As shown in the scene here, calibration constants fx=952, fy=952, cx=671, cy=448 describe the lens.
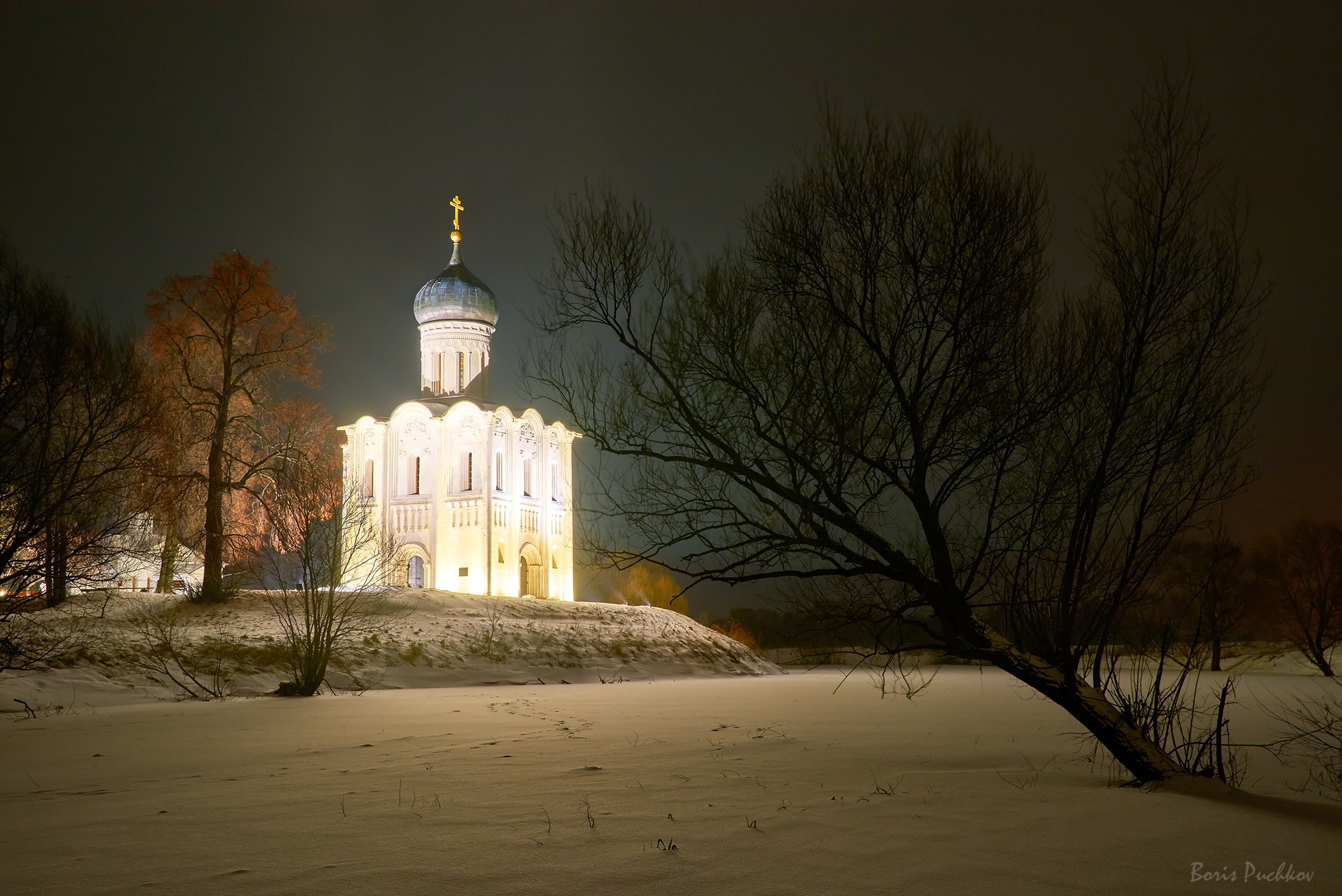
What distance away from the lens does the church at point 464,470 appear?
38062 mm

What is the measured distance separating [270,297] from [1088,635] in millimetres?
25330

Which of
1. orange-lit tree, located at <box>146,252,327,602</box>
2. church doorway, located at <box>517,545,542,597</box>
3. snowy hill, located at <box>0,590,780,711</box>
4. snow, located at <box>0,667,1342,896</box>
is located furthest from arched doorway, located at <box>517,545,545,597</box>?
snow, located at <box>0,667,1342,896</box>

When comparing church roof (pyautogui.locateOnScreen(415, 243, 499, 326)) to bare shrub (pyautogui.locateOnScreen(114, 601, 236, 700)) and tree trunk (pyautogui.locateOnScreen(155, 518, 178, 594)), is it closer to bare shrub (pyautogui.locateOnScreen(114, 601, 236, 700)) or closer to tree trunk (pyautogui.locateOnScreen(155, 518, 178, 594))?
tree trunk (pyautogui.locateOnScreen(155, 518, 178, 594))

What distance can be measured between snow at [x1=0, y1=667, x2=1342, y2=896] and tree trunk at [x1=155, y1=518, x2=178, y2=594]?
16225 mm

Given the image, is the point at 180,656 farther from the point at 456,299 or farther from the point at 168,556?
the point at 456,299

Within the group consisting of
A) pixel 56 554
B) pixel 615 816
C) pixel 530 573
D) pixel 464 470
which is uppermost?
pixel 464 470

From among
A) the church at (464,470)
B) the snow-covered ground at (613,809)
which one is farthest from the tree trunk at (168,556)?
the snow-covered ground at (613,809)

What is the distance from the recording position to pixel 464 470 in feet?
128

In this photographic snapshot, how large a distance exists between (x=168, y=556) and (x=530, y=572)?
17299mm

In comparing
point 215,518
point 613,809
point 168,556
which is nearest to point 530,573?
point 215,518

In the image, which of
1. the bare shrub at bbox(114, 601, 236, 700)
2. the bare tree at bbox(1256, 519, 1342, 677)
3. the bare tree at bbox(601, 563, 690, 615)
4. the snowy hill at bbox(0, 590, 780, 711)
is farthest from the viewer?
the bare tree at bbox(601, 563, 690, 615)

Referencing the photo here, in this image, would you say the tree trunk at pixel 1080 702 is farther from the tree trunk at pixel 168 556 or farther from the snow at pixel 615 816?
the tree trunk at pixel 168 556

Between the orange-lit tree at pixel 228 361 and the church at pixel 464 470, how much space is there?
9420mm

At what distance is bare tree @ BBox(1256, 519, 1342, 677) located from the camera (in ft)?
95.3
